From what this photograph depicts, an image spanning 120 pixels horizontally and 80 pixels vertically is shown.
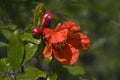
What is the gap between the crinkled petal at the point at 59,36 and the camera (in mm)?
1926

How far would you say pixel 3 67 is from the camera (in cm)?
203

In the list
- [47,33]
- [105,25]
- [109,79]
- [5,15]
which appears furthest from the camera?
[109,79]

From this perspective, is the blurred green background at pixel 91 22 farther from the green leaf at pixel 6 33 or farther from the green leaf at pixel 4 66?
the green leaf at pixel 4 66

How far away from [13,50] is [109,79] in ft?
10.1

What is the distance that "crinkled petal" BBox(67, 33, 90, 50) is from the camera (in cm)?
204

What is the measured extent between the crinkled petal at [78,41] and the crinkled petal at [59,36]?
90 millimetres

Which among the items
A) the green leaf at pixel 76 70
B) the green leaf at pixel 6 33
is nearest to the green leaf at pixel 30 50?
the green leaf at pixel 6 33

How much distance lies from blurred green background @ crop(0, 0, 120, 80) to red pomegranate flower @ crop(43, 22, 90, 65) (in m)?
0.35

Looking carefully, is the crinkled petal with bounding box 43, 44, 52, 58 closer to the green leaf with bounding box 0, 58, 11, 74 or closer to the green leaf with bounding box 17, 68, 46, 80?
the green leaf with bounding box 17, 68, 46, 80

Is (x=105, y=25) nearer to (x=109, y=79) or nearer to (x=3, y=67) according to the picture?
(x=109, y=79)

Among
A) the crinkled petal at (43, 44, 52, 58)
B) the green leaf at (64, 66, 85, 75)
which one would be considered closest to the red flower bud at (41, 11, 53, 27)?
the crinkled petal at (43, 44, 52, 58)

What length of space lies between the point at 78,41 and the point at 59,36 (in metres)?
0.17

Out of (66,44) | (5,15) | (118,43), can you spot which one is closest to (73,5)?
(5,15)

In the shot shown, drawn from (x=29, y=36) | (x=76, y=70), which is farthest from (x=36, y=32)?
(x=76, y=70)
